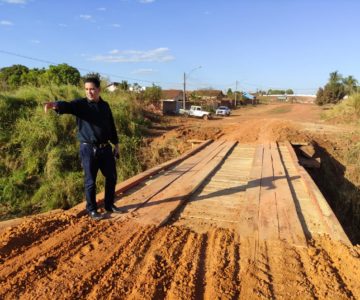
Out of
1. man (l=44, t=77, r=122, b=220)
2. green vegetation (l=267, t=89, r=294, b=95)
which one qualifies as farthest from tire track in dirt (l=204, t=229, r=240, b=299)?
green vegetation (l=267, t=89, r=294, b=95)

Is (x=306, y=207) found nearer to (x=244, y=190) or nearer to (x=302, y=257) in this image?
(x=244, y=190)

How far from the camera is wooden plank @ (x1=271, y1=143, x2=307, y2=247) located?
333 cm

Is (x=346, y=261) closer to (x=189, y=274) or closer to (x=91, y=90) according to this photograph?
(x=189, y=274)

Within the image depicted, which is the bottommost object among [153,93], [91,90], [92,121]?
[92,121]

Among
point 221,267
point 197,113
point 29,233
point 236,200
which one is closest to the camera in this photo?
point 221,267

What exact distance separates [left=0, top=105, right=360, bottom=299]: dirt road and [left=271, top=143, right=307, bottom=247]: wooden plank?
10 centimetres

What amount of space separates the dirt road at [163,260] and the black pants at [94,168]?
26cm

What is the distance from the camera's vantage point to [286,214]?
158 inches

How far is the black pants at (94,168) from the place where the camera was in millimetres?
3695

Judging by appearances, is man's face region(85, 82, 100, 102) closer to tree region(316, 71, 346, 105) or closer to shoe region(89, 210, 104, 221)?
shoe region(89, 210, 104, 221)

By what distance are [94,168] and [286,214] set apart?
7.80 ft

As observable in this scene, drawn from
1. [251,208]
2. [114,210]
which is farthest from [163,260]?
[251,208]

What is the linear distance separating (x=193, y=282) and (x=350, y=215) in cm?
801

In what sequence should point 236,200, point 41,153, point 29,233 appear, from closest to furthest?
point 29,233 < point 236,200 < point 41,153
